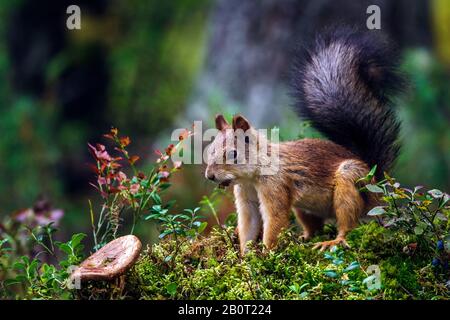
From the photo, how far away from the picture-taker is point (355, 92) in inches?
131

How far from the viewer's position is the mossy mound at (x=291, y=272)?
2525mm

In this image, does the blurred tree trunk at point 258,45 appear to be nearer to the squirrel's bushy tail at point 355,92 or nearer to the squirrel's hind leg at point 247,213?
the squirrel's bushy tail at point 355,92

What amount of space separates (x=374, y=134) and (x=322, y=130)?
11.3 inches

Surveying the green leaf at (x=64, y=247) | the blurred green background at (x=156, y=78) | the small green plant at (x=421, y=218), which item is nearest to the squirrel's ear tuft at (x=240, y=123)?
the small green plant at (x=421, y=218)

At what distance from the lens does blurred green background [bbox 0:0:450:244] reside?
657 centimetres

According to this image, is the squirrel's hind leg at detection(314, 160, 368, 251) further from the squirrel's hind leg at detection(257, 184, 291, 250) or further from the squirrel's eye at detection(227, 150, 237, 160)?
the squirrel's eye at detection(227, 150, 237, 160)

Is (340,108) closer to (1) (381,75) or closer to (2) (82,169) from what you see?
(1) (381,75)

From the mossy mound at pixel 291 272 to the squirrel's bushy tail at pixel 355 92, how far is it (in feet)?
1.75

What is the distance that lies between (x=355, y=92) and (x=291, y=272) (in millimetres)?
1092

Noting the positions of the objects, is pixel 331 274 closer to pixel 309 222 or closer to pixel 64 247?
pixel 309 222

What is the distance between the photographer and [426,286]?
257cm

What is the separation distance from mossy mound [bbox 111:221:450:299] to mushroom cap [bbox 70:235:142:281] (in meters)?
0.14

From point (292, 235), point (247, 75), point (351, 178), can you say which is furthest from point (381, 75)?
point (247, 75)

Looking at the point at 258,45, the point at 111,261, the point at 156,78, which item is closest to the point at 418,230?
the point at 111,261
